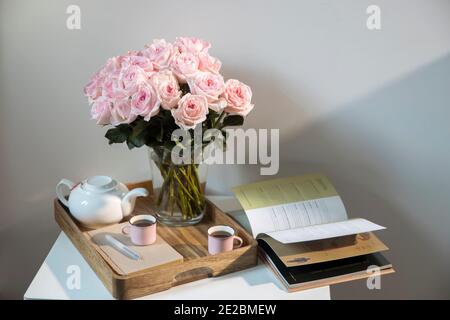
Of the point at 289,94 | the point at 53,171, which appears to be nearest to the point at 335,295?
the point at 289,94

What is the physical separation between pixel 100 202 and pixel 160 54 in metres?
0.35

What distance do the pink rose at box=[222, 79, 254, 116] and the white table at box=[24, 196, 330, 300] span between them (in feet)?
1.10

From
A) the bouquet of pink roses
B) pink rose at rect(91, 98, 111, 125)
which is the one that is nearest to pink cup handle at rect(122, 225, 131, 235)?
the bouquet of pink roses

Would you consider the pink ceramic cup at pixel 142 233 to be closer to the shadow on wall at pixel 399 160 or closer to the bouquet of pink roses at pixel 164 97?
the bouquet of pink roses at pixel 164 97

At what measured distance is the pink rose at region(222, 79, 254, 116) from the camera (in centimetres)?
124

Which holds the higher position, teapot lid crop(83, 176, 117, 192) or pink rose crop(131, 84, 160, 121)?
pink rose crop(131, 84, 160, 121)

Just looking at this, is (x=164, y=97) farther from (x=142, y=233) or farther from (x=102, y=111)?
(x=142, y=233)

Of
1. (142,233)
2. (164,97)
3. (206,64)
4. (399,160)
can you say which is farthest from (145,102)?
(399,160)

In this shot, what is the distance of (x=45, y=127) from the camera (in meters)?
1.50

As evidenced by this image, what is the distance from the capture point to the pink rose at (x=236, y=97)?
4.06 ft

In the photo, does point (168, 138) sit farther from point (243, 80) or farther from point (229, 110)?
point (243, 80)

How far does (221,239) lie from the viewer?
121cm

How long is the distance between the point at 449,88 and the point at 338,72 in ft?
0.98

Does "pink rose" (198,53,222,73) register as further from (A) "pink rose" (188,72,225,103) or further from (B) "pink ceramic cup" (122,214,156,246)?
(B) "pink ceramic cup" (122,214,156,246)
